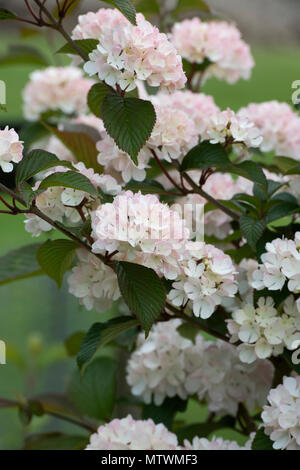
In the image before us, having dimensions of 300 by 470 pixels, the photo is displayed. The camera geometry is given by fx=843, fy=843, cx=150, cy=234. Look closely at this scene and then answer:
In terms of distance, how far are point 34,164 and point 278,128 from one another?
21.2 inches

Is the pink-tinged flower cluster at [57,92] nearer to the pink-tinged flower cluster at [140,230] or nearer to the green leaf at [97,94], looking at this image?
the green leaf at [97,94]

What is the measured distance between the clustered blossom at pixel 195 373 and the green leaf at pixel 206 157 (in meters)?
0.26

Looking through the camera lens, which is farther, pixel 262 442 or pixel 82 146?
pixel 82 146

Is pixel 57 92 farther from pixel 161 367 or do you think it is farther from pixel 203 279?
pixel 203 279

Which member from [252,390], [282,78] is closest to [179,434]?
[252,390]

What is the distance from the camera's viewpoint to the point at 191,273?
821 mm

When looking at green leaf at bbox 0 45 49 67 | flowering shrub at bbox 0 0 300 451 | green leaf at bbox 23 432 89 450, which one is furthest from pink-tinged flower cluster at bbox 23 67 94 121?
green leaf at bbox 23 432 89 450

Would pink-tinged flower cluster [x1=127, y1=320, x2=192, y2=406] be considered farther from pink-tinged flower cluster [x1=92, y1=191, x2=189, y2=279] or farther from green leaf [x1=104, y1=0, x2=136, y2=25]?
green leaf [x1=104, y1=0, x2=136, y2=25]

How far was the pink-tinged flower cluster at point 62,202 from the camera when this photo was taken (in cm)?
83

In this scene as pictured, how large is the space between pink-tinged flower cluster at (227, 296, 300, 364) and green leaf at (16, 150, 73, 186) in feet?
0.80

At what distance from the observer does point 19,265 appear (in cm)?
109

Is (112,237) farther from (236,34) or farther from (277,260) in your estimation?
(236,34)

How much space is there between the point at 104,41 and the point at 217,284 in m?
0.26

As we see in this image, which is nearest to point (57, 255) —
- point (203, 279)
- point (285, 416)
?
point (203, 279)
